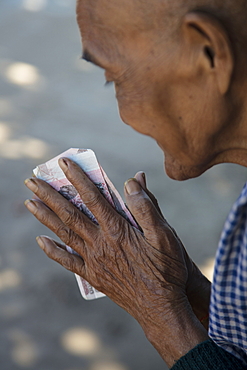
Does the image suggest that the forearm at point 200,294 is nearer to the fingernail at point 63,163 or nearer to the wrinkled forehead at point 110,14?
the fingernail at point 63,163

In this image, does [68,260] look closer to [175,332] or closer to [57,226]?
[57,226]

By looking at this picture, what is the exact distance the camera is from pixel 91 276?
1674mm

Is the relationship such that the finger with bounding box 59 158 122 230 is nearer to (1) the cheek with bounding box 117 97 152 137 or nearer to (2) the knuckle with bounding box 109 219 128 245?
(2) the knuckle with bounding box 109 219 128 245

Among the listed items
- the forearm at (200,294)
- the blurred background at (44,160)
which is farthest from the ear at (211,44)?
the blurred background at (44,160)

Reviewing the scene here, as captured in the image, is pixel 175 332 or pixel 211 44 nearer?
pixel 211 44

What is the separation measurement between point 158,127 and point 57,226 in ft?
2.27

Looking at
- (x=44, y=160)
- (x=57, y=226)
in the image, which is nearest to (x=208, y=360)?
(x=57, y=226)

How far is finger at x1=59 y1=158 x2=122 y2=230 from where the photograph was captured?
159cm

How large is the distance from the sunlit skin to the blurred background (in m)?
0.81

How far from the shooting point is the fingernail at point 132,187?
161 centimetres

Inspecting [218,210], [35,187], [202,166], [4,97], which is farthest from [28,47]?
[202,166]

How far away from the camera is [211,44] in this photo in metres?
0.98

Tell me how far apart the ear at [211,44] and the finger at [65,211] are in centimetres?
78

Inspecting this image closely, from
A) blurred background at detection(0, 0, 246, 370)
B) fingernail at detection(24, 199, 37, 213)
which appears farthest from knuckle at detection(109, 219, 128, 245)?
blurred background at detection(0, 0, 246, 370)
